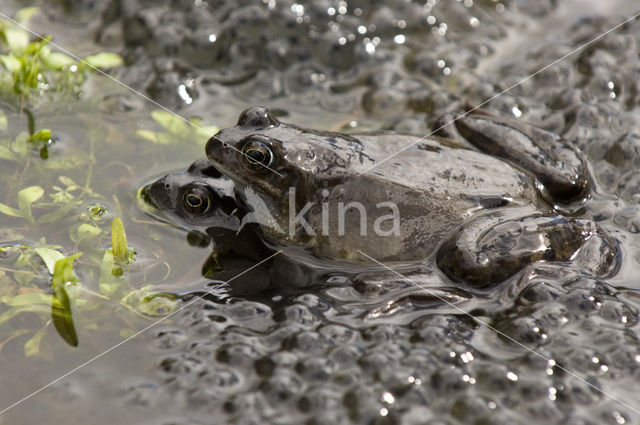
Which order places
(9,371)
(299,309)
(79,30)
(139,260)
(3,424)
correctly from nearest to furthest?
(3,424)
(9,371)
(299,309)
(139,260)
(79,30)

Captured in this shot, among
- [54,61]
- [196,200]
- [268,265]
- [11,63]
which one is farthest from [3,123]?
[268,265]

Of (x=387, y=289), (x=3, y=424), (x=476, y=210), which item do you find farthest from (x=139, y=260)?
(x=476, y=210)

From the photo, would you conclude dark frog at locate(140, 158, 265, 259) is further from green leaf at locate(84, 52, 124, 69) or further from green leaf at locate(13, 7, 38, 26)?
green leaf at locate(13, 7, 38, 26)

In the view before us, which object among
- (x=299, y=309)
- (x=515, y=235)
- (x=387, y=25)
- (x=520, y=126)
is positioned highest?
(x=387, y=25)

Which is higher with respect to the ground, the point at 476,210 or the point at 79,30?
the point at 79,30

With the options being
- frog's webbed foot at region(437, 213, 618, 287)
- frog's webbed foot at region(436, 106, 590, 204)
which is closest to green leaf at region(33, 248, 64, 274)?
frog's webbed foot at region(437, 213, 618, 287)

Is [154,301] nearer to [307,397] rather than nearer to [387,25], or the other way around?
[307,397]
